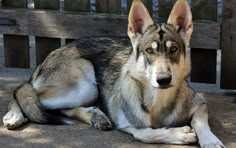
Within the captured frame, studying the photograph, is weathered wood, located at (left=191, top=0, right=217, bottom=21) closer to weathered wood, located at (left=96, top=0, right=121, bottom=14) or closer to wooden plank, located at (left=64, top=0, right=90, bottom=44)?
weathered wood, located at (left=96, top=0, right=121, bottom=14)

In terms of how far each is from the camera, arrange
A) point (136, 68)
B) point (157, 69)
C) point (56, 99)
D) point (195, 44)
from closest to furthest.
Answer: point (157, 69) < point (136, 68) < point (56, 99) < point (195, 44)

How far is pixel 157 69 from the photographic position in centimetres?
526

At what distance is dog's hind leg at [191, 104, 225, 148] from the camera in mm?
5312

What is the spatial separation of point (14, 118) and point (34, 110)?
200 millimetres

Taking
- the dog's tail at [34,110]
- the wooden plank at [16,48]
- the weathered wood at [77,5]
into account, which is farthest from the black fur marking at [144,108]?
the wooden plank at [16,48]

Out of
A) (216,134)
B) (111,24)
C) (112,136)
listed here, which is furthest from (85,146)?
(111,24)

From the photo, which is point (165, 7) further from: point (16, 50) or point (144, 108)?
point (16, 50)

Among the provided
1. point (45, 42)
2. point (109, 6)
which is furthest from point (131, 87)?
point (45, 42)

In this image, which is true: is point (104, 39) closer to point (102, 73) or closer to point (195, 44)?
point (102, 73)

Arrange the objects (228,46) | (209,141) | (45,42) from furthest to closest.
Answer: (45,42) → (228,46) → (209,141)

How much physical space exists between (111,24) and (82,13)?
1.22 ft

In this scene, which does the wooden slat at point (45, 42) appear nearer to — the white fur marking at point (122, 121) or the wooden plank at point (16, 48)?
the wooden plank at point (16, 48)

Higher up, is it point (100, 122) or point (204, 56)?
point (204, 56)

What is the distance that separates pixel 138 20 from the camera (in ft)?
18.8
